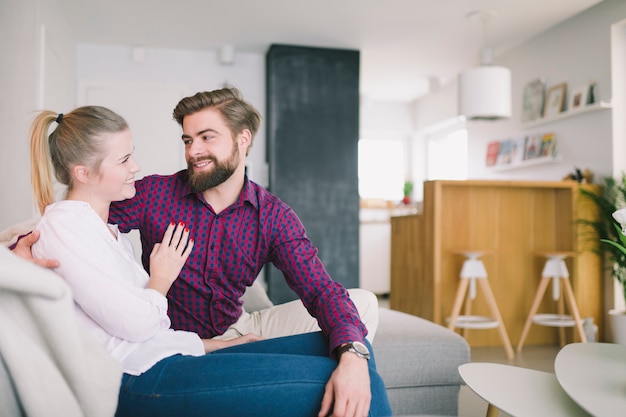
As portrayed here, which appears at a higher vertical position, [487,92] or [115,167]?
[487,92]

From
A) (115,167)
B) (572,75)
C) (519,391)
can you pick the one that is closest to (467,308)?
(572,75)

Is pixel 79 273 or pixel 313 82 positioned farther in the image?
pixel 313 82

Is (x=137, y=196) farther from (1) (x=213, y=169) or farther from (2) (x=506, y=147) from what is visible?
(2) (x=506, y=147)

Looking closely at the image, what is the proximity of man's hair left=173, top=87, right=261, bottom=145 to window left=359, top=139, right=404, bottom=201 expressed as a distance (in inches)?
242

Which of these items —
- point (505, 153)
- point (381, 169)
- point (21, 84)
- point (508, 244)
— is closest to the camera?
point (21, 84)

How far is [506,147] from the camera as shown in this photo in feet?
18.4

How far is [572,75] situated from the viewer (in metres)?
4.70

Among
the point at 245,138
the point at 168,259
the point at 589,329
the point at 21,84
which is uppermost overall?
the point at 21,84

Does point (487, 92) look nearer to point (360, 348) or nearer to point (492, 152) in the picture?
point (492, 152)

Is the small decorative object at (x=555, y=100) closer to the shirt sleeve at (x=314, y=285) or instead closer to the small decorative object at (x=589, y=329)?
the small decorative object at (x=589, y=329)

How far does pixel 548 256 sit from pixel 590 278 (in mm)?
440

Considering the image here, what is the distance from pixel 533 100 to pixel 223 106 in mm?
4187

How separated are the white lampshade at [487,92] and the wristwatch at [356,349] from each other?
11.9 feet

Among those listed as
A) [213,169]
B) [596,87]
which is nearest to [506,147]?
[596,87]
